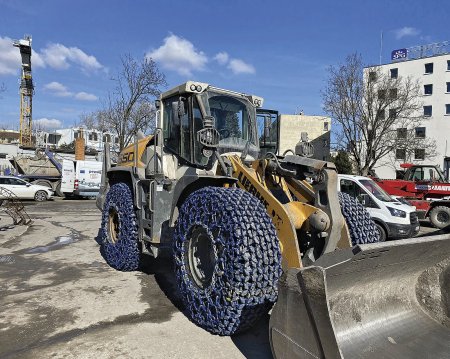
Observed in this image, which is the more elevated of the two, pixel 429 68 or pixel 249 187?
pixel 429 68

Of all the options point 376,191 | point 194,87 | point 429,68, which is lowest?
point 376,191

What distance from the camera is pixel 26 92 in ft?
170

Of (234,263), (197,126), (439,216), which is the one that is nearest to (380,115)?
(439,216)

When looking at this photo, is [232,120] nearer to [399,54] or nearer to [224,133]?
[224,133]

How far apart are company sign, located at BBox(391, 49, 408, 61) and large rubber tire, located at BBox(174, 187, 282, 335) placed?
52.8m

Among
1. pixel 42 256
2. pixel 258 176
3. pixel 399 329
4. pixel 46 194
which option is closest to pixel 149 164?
pixel 258 176

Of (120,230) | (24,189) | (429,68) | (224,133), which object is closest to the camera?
(224,133)

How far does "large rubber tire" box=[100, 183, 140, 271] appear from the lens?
6.19m

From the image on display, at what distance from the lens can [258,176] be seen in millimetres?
4785

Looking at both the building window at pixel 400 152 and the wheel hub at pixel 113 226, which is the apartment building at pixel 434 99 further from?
the wheel hub at pixel 113 226

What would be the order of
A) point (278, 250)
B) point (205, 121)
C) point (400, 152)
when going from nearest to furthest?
point (278, 250) → point (205, 121) → point (400, 152)

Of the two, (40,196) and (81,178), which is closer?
(40,196)

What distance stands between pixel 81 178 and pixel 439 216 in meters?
17.5

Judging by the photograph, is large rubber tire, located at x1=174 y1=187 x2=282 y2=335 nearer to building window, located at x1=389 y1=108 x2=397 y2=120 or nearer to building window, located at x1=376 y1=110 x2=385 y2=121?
building window, located at x1=376 y1=110 x2=385 y2=121
